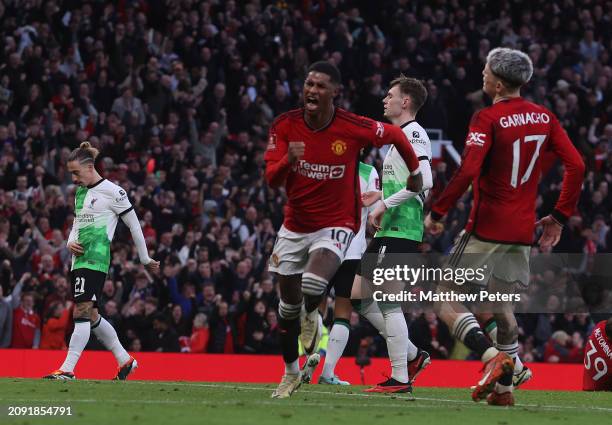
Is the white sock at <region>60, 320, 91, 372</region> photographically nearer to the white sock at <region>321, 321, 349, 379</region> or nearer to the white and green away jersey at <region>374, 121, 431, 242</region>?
the white sock at <region>321, 321, 349, 379</region>

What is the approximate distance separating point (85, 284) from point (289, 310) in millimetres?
4214

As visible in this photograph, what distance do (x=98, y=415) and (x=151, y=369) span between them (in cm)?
995

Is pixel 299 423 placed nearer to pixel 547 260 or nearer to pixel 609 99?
pixel 547 260

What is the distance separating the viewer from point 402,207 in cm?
1192

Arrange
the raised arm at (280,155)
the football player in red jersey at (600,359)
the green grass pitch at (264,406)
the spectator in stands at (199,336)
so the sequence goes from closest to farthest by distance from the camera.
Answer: the green grass pitch at (264,406)
the raised arm at (280,155)
the football player in red jersey at (600,359)
the spectator in stands at (199,336)

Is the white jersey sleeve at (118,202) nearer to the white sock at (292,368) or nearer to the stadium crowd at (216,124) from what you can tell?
the white sock at (292,368)

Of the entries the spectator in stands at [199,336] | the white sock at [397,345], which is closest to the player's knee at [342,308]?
the white sock at [397,345]

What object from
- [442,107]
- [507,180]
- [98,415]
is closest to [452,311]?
[507,180]

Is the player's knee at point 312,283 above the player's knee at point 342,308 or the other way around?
above

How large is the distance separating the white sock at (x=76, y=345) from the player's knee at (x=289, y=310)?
14.0ft

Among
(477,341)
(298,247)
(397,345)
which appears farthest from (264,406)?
(397,345)

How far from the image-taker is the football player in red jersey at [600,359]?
13.6 meters

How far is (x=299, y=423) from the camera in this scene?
7672 mm

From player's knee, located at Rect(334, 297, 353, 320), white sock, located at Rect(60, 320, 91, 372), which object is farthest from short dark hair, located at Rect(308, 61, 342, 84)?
white sock, located at Rect(60, 320, 91, 372)
